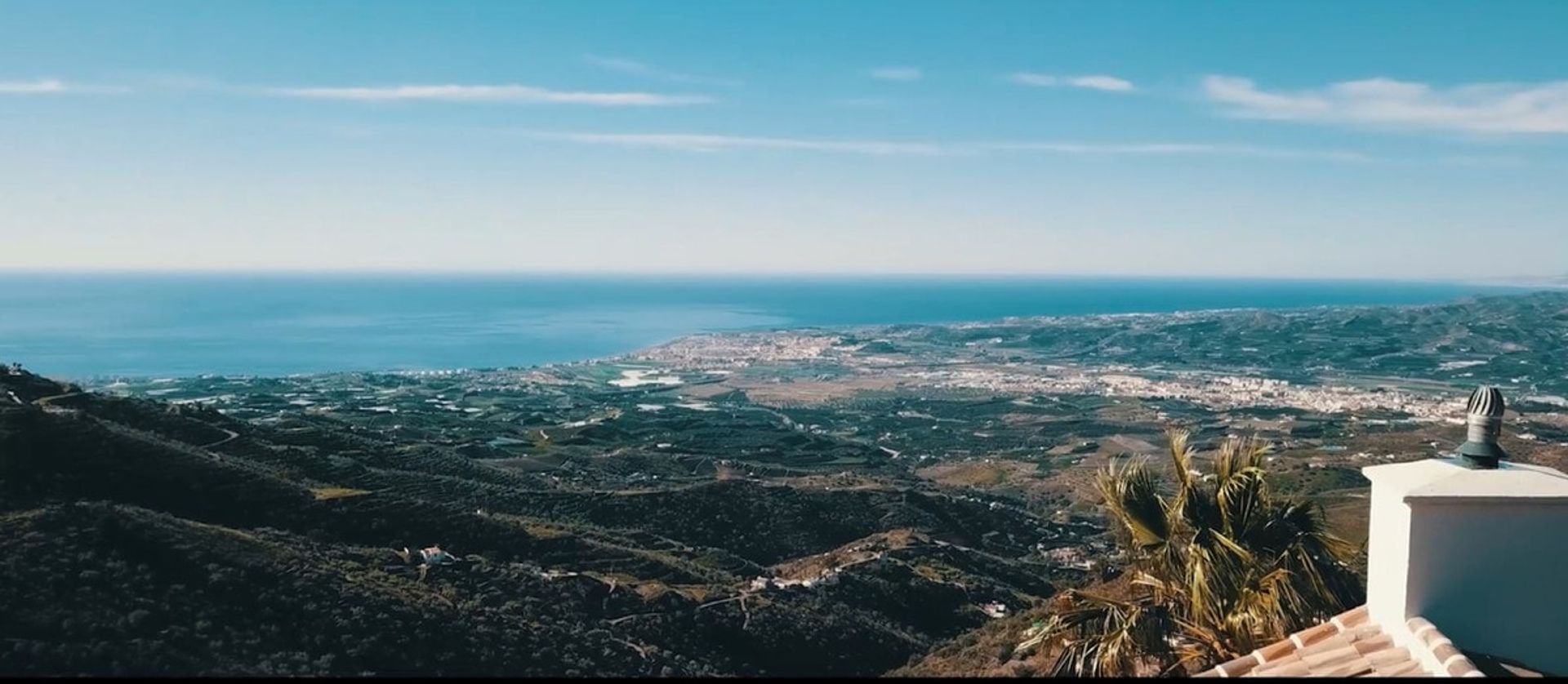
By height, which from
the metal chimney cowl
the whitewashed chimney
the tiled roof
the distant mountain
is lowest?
the distant mountain

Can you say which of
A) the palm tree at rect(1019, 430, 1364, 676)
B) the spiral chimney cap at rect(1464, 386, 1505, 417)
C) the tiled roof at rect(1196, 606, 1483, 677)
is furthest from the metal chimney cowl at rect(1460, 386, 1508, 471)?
the palm tree at rect(1019, 430, 1364, 676)

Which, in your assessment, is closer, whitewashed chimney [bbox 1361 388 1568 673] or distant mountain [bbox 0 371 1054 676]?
whitewashed chimney [bbox 1361 388 1568 673]

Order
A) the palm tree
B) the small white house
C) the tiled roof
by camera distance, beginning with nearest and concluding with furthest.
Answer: the tiled roof, the small white house, the palm tree

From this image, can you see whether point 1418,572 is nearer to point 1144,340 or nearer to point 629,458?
point 629,458

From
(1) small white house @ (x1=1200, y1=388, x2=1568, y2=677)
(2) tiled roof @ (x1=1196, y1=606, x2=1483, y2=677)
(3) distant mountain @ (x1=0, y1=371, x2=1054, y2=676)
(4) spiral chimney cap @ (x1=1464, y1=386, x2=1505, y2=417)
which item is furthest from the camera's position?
(3) distant mountain @ (x1=0, y1=371, x2=1054, y2=676)

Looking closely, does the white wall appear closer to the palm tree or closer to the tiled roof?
the tiled roof

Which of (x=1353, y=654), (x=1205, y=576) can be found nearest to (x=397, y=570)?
(x=1205, y=576)

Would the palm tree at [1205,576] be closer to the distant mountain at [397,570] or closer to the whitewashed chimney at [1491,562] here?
the whitewashed chimney at [1491,562]

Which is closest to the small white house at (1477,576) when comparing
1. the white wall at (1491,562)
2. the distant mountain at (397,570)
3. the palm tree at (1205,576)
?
the white wall at (1491,562)
